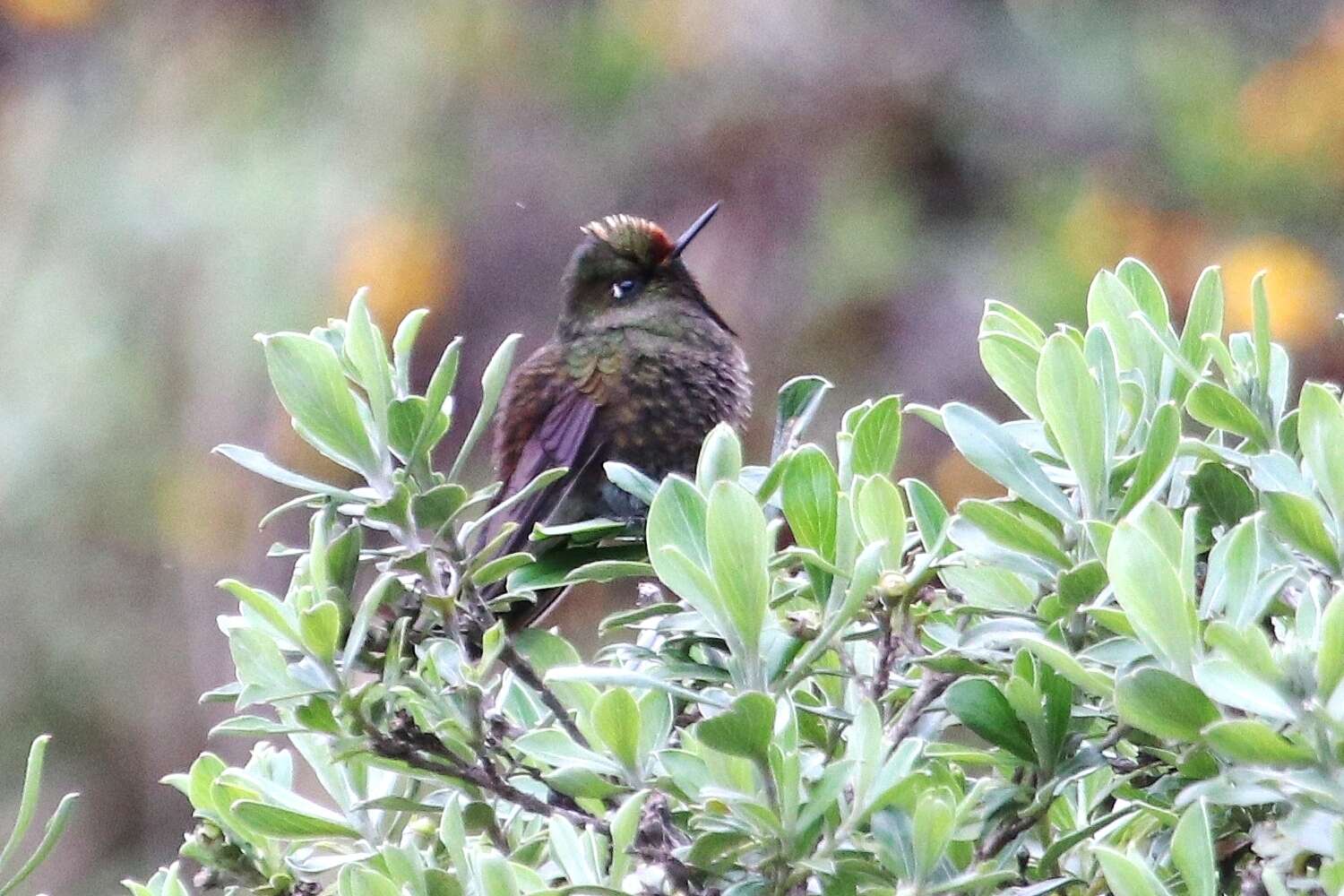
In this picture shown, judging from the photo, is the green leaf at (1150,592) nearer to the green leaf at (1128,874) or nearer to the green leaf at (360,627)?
the green leaf at (1128,874)

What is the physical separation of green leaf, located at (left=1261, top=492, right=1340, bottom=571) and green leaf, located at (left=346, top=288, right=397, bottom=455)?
1.68 feet

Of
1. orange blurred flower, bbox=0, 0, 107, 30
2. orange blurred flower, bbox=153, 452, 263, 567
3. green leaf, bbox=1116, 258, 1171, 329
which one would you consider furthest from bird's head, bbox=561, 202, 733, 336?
orange blurred flower, bbox=0, 0, 107, 30

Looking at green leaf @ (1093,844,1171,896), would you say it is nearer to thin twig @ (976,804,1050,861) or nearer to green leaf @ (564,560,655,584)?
thin twig @ (976,804,1050,861)

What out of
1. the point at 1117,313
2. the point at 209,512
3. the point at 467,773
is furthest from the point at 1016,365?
the point at 209,512

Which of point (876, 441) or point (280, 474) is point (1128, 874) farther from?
point (280, 474)

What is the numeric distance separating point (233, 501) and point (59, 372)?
0.71 m

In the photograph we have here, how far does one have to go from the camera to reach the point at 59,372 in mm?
4984

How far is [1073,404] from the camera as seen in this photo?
844mm

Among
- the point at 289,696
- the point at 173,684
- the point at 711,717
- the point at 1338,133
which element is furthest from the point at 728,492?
the point at 173,684

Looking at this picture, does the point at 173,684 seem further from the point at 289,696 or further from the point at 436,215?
the point at 289,696

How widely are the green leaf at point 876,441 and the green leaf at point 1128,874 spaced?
31 centimetres

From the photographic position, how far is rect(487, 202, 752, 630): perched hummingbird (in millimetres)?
2211

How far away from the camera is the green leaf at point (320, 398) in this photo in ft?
3.09

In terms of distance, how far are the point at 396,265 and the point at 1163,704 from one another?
406 centimetres
